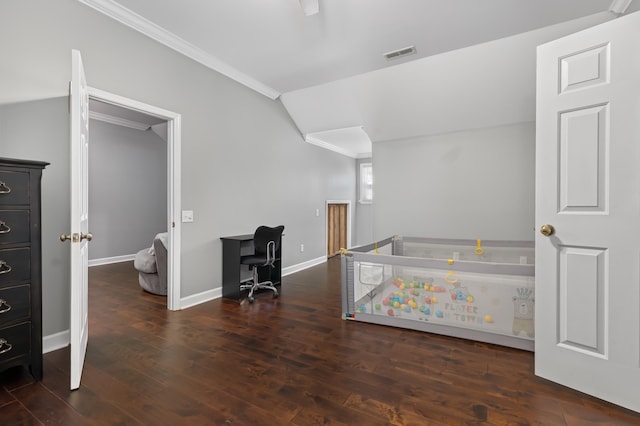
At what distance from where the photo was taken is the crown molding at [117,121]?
5621mm

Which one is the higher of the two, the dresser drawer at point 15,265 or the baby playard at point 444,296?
the dresser drawer at point 15,265

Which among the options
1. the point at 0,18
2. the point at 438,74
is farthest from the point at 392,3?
the point at 0,18

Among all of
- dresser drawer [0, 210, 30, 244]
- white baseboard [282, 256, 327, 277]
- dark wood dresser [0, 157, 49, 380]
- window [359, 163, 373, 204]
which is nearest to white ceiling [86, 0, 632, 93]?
dark wood dresser [0, 157, 49, 380]

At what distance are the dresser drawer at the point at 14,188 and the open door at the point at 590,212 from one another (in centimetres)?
323

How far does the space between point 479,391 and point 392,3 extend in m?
2.97

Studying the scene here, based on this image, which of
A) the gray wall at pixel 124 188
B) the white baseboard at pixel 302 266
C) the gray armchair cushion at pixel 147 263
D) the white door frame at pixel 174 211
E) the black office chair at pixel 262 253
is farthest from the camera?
the gray wall at pixel 124 188

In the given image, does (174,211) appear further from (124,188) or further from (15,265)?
(124,188)

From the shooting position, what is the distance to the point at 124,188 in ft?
20.4

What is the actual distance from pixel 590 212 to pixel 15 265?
3.45 meters

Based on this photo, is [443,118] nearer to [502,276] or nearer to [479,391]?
[502,276]

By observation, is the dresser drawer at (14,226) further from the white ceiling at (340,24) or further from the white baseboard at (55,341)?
the white ceiling at (340,24)

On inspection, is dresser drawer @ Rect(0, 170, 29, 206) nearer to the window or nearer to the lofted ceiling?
the lofted ceiling

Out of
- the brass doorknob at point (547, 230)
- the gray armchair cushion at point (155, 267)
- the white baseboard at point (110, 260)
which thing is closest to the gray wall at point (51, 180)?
the gray armchair cushion at point (155, 267)

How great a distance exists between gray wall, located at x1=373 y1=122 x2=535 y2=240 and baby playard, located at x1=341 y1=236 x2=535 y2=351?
1793 millimetres
